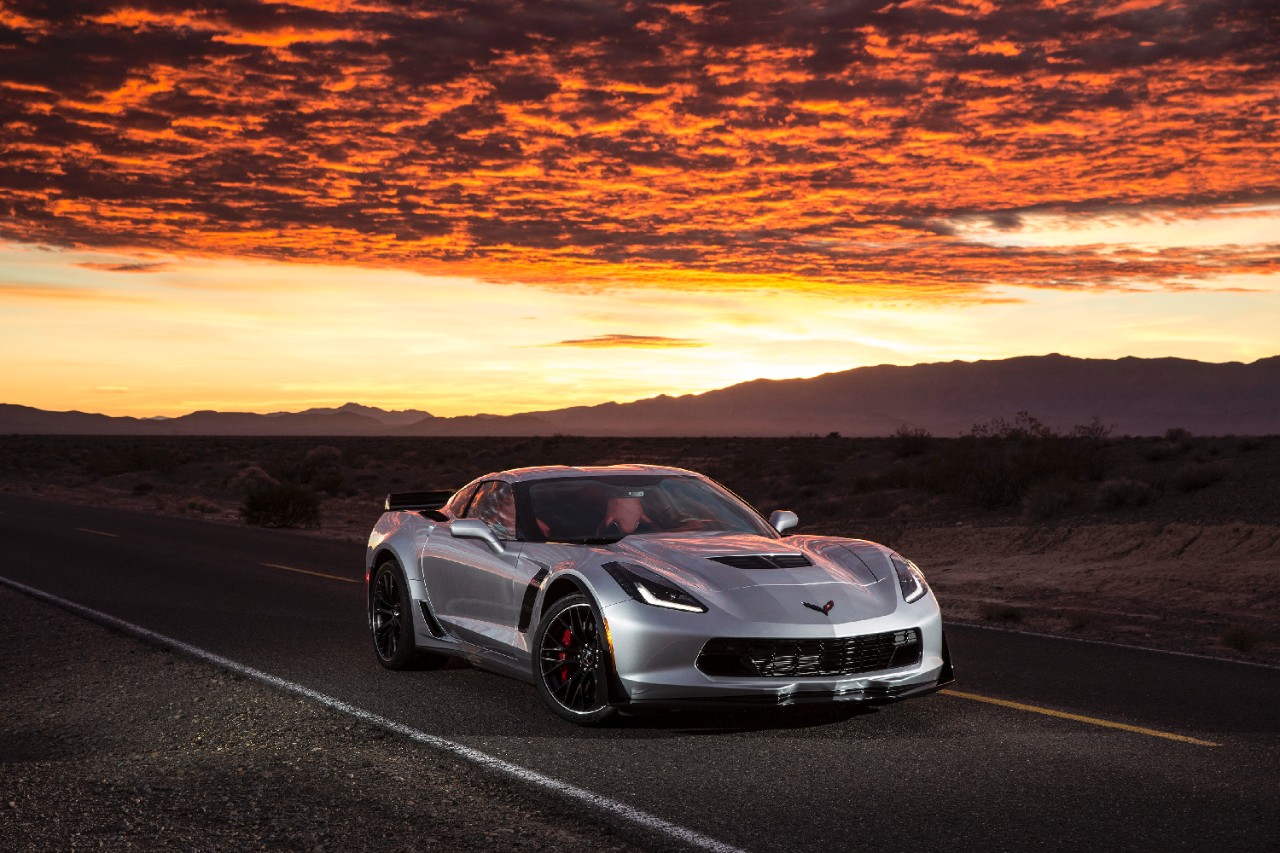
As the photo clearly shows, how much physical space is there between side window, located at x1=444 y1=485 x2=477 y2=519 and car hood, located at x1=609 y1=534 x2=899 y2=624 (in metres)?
1.68

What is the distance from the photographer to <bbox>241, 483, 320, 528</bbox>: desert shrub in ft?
97.6

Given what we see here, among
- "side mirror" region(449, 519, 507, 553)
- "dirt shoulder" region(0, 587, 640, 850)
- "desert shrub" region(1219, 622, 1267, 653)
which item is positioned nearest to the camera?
"dirt shoulder" region(0, 587, 640, 850)

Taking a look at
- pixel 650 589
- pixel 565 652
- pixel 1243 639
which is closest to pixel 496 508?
pixel 565 652

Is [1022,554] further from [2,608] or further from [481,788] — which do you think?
[481,788]

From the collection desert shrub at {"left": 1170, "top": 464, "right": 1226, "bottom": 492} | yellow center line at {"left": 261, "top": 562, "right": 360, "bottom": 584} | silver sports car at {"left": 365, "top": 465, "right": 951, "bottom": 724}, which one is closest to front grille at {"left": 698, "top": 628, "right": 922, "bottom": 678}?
silver sports car at {"left": 365, "top": 465, "right": 951, "bottom": 724}

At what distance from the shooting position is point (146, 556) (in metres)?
19.1

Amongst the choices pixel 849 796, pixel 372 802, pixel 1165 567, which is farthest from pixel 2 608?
pixel 1165 567

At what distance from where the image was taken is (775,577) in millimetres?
7230

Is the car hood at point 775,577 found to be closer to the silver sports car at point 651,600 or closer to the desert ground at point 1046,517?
the silver sports car at point 651,600

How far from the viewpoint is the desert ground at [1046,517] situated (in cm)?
1494

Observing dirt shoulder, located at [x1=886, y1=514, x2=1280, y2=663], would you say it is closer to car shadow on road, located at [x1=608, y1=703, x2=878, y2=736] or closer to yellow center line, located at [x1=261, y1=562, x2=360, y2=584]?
car shadow on road, located at [x1=608, y1=703, x2=878, y2=736]

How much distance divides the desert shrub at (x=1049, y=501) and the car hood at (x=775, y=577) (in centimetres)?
2021

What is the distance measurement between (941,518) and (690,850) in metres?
25.3

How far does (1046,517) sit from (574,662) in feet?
69.9
